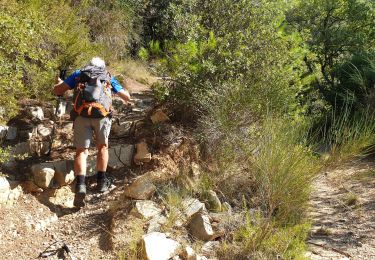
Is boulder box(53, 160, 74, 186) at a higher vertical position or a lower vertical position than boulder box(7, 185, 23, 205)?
higher

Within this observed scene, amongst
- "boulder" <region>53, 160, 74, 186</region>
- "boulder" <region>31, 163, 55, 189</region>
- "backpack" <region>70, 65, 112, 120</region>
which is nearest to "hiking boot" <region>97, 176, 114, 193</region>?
"boulder" <region>53, 160, 74, 186</region>

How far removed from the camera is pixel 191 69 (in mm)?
5098

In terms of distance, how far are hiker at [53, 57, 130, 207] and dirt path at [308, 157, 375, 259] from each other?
2.34 meters

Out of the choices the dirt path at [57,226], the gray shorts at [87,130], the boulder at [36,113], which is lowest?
the dirt path at [57,226]

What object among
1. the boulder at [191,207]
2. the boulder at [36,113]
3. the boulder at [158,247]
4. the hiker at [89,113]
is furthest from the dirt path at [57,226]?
the boulder at [36,113]

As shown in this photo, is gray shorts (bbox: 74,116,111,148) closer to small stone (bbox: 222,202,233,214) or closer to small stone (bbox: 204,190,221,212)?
small stone (bbox: 204,190,221,212)

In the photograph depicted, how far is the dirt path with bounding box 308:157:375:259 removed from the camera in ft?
13.3

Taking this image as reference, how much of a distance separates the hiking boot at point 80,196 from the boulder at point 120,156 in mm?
768

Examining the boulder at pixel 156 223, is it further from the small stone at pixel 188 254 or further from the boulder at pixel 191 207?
the small stone at pixel 188 254

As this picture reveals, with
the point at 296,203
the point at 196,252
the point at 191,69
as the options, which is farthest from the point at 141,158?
the point at 296,203

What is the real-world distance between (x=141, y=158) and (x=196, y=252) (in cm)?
158

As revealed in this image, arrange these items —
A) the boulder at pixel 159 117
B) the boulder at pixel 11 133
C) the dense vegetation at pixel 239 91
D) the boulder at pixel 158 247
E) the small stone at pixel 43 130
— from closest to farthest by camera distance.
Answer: the boulder at pixel 158 247 < the dense vegetation at pixel 239 91 < the boulder at pixel 11 133 < the small stone at pixel 43 130 < the boulder at pixel 159 117

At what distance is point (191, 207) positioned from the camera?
167 inches

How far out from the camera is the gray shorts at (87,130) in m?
4.38
